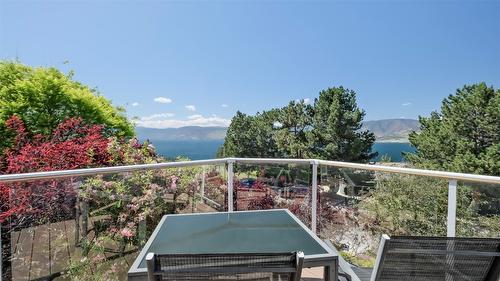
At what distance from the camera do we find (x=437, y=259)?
1.29 m

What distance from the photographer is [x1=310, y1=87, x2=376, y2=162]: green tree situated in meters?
32.1

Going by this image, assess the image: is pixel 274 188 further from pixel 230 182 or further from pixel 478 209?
pixel 478 209

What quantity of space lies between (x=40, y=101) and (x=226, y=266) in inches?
370

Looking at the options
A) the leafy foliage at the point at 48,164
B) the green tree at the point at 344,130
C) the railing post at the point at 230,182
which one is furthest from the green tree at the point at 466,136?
the leafy foliage at the point at 48,164

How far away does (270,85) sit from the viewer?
175 feet

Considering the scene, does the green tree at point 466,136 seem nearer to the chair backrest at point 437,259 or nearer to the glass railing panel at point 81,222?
the glass railing panel at point 81,222

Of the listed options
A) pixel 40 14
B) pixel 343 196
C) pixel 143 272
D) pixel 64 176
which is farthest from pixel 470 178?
pixel 40 14

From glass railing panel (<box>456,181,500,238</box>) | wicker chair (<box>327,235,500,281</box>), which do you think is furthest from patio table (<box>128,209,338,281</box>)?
glass railing panel (<box>456,181,500,238</box>)

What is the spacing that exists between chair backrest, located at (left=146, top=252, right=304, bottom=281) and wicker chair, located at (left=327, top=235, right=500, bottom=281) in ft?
1.43

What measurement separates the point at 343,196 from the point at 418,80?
65.6 m

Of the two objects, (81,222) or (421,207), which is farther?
(421,207)

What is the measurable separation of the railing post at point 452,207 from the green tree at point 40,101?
8.79 meters

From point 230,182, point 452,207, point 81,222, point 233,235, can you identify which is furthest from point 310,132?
point 233,235

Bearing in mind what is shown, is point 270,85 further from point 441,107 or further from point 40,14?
point 40,14
